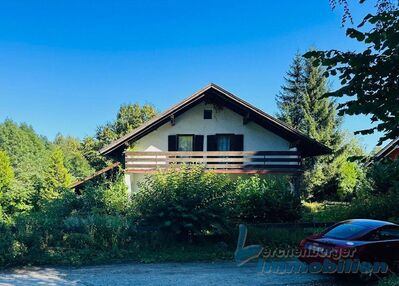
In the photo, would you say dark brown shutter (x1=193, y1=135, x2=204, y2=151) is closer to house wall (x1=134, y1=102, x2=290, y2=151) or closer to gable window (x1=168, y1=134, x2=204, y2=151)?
gable window (x1=168, y1=134, x2=204, y2=151)

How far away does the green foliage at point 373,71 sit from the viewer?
564 cm

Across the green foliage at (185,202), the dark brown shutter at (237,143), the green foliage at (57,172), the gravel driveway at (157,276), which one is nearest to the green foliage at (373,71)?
the gravel driveway at (157,276)

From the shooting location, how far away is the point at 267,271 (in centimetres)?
1028

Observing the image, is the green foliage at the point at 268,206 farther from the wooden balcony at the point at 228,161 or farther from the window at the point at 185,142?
the window at the point at 185,142

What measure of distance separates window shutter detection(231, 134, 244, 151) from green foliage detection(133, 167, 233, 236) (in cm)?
941

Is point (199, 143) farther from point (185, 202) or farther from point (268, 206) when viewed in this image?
point (185, 202)

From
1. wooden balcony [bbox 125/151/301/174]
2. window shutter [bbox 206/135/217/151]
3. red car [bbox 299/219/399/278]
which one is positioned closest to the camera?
red car [bbox 299/219/399/278]

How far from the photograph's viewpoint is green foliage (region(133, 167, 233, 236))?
12625mm

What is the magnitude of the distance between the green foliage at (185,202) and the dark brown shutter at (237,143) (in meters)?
9.41

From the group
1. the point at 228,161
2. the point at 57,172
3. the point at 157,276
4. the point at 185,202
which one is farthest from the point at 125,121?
the point at 157,276

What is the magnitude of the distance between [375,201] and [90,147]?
3388 cm

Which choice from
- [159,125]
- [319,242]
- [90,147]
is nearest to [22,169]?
[90,147]

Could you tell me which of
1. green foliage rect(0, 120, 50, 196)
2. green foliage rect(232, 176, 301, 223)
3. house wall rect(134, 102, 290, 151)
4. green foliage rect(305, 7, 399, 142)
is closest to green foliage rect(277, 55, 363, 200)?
house wall rect(134, 102, 290, 151)

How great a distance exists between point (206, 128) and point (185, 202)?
35.9ft
